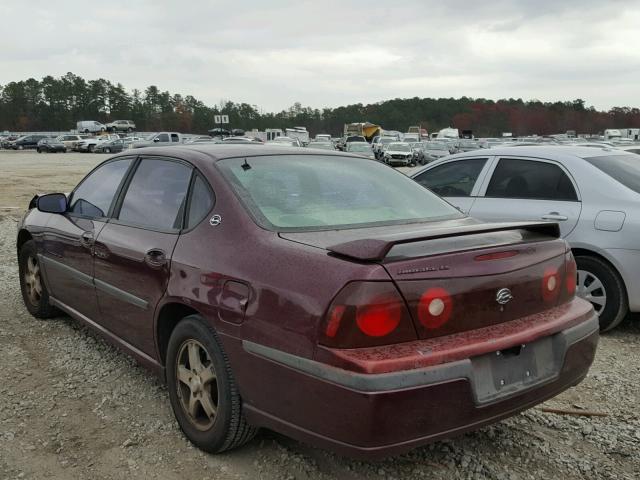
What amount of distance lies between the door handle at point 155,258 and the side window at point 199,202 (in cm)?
21

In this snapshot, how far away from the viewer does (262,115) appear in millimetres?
142875

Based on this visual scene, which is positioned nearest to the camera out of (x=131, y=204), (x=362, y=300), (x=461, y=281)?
(x=362, y=300)

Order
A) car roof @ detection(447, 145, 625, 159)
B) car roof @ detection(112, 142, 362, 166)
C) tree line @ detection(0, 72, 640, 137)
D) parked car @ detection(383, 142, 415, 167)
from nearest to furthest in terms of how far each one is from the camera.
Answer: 1. car roof @ detection(112, 142, 362, 166)
2. car roof @ detection(447, 145, 625, 159)
3. parked car @ detection(383, 142, 415, 167)
4. tree line @ detection(0, 72, 640, 137)

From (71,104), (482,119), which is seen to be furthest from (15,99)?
(482,119)

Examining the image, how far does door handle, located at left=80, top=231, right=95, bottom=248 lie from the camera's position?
374 centimetres

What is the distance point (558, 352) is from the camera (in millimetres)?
2592

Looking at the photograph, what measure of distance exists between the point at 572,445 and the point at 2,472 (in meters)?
2.81

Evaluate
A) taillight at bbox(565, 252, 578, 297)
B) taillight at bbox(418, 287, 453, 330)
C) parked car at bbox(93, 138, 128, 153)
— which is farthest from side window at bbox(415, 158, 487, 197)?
parked car at bbox(93, 138, 128, 153)

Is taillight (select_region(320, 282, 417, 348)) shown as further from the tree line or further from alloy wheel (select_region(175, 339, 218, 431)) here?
the tree line

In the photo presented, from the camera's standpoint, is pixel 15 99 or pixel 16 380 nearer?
pixel 16 380

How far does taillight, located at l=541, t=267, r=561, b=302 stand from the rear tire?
2165 millimetres

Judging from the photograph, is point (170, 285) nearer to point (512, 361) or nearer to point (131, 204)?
point (131, 204)

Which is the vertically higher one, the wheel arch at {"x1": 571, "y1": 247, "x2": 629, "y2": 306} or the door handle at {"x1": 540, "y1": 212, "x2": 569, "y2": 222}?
the door handle at {"x1": 540, "y1": 212, "x2": 569, "y2": 222}

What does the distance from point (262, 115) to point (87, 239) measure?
143 metres
